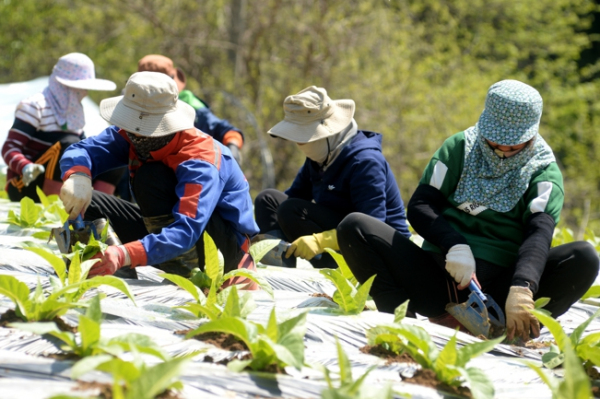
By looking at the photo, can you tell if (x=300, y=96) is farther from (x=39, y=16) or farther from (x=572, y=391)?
(x=39, y=16)

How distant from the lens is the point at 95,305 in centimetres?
203

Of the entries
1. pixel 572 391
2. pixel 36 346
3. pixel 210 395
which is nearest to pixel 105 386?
pixel 210 395

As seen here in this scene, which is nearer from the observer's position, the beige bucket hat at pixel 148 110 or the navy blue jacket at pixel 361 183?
the beige bucket hat at pixel 148 110

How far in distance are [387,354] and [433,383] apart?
0.87 ft

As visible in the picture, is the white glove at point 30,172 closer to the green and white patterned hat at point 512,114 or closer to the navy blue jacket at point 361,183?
the navy blue jacket at point 361,183

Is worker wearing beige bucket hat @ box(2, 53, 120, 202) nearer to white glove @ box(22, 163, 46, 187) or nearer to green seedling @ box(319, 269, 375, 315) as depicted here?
white glove @ box(22, 163, 46, 187)

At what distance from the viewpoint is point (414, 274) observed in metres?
2.84

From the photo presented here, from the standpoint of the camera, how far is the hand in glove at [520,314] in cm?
252

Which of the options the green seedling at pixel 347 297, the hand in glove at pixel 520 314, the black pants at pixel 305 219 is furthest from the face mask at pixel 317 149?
the hand in glove at pixel 520 314

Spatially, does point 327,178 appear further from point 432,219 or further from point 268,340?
point 268,340

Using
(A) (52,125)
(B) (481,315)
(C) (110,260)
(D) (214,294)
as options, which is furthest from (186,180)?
(A) (52,125)

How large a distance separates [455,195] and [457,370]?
1.03 metres

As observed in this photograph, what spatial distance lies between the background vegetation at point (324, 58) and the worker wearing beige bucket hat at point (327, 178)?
4.64 metres

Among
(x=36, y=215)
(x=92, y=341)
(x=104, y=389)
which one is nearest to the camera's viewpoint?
(x=104, y=389)
